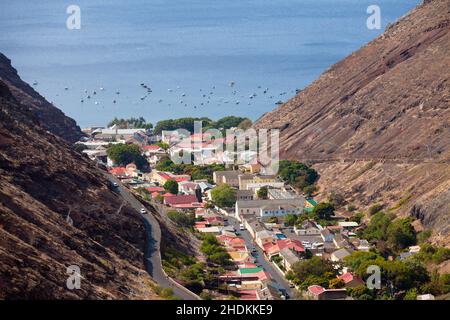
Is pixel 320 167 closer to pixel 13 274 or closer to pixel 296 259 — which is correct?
pixel 296 259

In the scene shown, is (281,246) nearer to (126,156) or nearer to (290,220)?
(290,220)

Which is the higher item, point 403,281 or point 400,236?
point 400,236

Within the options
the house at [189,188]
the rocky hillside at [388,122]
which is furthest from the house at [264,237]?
the house at [189,188]

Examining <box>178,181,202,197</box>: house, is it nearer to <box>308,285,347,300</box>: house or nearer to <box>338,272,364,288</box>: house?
<box>338,272,364,288</box>: house

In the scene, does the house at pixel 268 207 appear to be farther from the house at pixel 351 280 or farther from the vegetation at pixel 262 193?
the house at pixel 351 280

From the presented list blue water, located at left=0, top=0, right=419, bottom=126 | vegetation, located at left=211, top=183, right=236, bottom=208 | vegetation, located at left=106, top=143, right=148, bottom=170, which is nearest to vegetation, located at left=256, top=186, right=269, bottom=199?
vegetation, located at left=211, top=183, right=236, bottom=208

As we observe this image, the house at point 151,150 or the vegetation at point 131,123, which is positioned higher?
the vegetation at point 131,123

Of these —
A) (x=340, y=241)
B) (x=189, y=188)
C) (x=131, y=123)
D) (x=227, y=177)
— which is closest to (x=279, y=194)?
Answer: (x=189, y=188)
